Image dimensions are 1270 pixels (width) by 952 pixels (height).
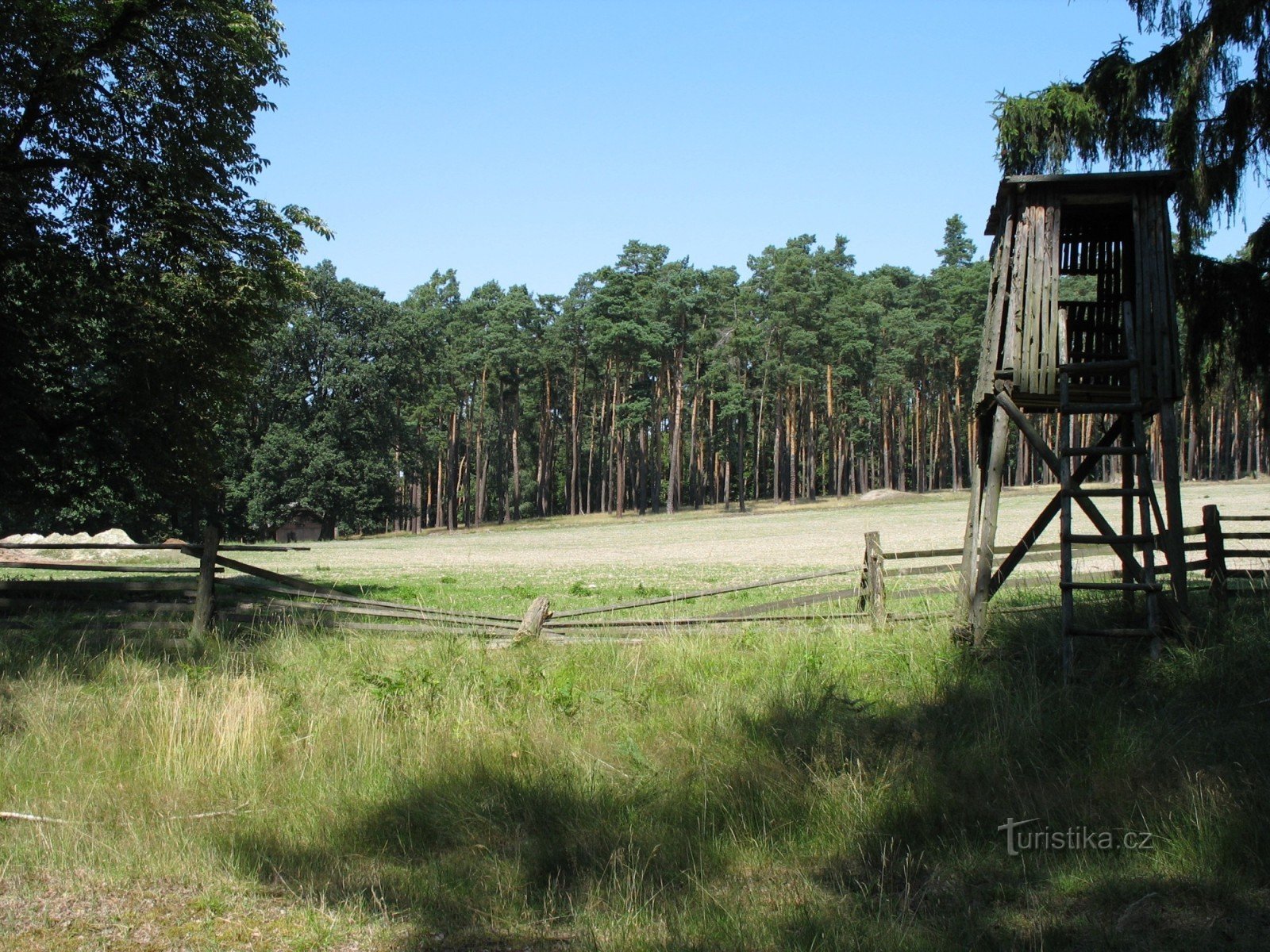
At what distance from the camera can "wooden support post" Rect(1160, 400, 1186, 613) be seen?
32.0 ft

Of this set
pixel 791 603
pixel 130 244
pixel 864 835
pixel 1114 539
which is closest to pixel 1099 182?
pixel 1114 539

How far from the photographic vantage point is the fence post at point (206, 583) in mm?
12234

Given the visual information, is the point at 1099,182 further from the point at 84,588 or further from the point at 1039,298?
the point at 84,588

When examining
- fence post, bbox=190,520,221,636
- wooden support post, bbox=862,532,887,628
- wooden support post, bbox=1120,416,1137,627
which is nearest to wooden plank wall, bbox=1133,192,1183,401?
wooden support post, bbox=1120,416,1137,627

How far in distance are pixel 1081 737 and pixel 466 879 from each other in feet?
15.0

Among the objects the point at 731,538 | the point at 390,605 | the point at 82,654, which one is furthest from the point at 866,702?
the point at 731,538

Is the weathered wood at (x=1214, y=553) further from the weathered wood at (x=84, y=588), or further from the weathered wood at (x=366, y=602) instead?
the weathered wood at (x=84, y=588)

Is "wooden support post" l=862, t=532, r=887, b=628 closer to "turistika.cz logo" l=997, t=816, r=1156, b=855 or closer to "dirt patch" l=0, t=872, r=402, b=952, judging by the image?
"turistika.cz logo" l=997, t=816, r=1156, b=855

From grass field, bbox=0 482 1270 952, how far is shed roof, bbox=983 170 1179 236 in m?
4.71

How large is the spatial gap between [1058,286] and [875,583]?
390 cm

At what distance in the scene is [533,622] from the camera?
1131 cm

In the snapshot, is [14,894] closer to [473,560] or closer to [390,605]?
[390,605]

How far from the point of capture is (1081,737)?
7.15m

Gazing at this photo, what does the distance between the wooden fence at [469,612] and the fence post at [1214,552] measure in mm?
13
